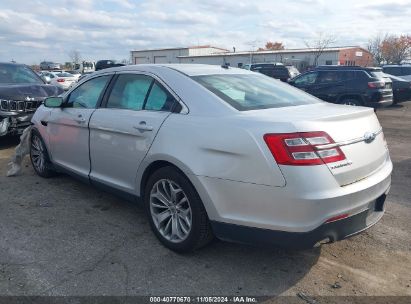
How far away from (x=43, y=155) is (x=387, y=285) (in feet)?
14.4

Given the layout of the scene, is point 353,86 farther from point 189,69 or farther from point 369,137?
point 369,137

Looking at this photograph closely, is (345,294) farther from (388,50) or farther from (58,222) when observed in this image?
(388,50)

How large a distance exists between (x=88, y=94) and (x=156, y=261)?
220 cm

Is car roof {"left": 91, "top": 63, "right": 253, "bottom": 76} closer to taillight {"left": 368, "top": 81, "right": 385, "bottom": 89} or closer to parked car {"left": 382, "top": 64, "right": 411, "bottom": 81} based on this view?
taillight {"left": 368, "top": 81, "right": 385, "bottom": 89}

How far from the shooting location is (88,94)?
15.1 feet

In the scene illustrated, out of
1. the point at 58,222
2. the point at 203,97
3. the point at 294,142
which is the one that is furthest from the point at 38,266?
the point at 294,142

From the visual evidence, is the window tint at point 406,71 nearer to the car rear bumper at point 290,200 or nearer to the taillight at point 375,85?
the taillight at point 375,85

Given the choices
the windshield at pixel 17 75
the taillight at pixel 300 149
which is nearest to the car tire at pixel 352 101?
the windshield at pixel 17 75

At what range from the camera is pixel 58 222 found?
416 centimetres

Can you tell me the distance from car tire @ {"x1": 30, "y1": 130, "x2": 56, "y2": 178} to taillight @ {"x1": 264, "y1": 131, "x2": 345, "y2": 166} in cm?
364

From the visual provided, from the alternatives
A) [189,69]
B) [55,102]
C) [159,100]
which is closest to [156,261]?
[159,100]

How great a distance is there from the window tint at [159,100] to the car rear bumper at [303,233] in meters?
1.13

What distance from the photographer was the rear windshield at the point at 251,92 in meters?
3.34

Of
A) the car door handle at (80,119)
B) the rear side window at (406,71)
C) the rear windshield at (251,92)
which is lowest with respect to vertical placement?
the car door handle at (80,119)
